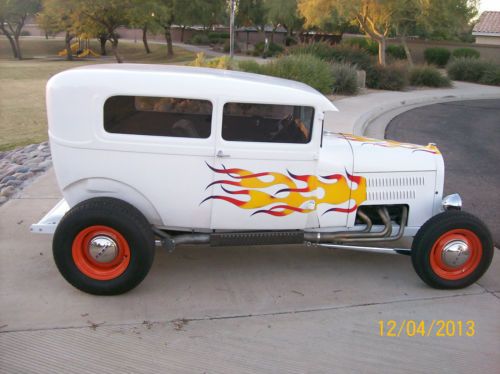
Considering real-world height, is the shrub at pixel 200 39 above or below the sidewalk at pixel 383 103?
above

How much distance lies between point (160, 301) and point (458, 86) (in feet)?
73.4

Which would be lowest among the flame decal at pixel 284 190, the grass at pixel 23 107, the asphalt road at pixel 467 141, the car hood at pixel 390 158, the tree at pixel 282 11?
the grass at pixel 23 107

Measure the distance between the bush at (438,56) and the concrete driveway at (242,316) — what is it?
33.0 metres

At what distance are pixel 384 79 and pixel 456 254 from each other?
55.3 feet

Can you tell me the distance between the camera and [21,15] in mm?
51812

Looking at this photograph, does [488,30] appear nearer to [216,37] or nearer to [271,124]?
[216,37]

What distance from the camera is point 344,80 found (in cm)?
1730

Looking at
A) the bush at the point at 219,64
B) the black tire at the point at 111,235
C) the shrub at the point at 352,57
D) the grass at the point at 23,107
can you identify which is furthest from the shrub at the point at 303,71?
the black tire at the point at 111,235

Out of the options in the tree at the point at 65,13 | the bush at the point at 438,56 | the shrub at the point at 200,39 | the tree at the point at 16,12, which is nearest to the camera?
the bush at the point at 438,56

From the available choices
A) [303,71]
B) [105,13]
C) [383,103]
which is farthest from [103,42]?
[383,103]

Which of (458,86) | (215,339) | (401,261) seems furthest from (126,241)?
(458,86)

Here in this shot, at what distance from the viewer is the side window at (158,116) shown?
409cm

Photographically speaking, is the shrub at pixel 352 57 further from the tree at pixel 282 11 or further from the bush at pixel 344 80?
the tree at pixel 282 11

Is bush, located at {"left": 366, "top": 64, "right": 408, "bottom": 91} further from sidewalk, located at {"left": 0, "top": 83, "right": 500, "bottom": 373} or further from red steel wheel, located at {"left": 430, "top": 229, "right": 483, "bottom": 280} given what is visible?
red steel wheel, located at {"left": 430, "top": 229, "right": 483, "bottom": 280}
